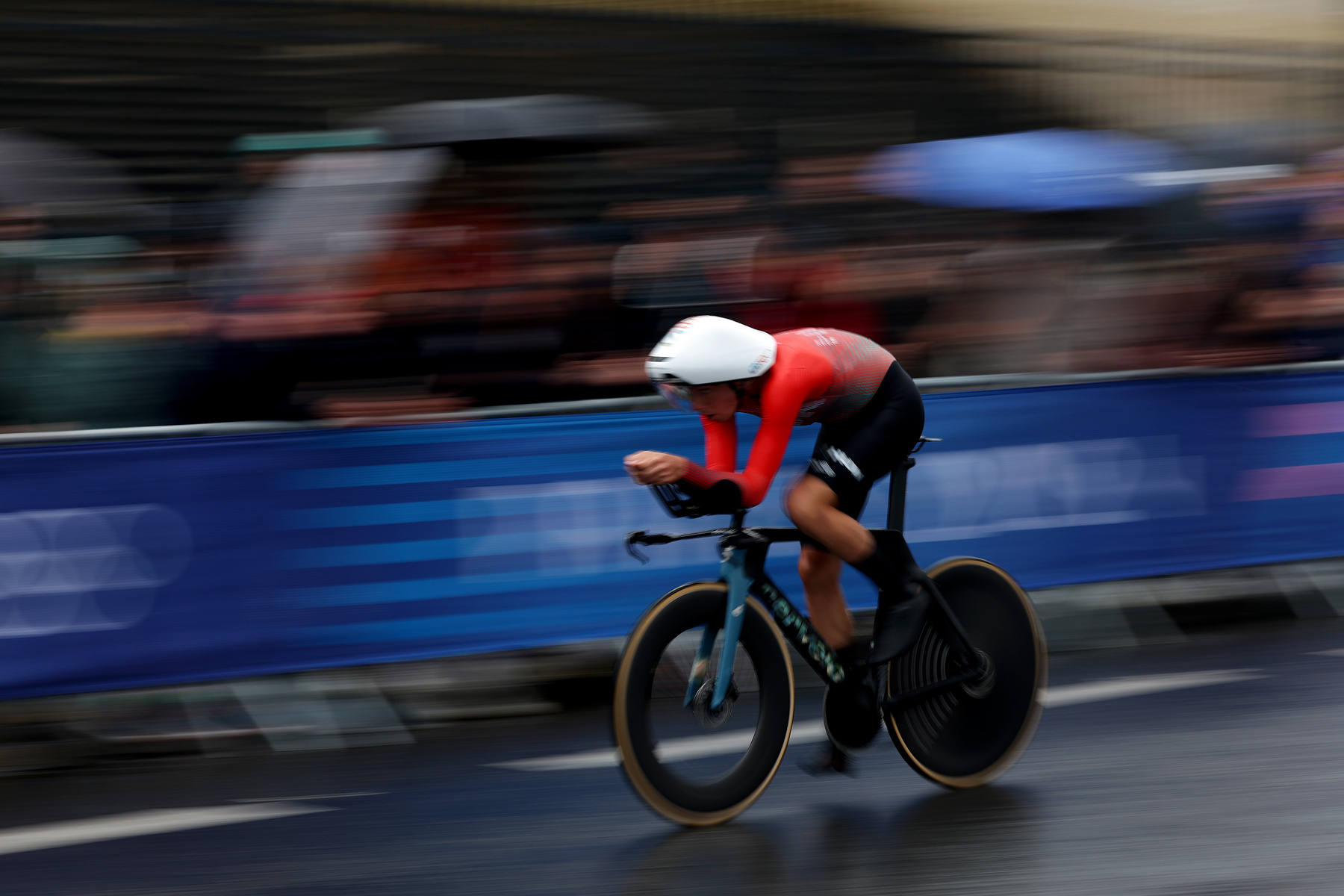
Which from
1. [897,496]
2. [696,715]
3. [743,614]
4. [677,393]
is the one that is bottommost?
[696,715]

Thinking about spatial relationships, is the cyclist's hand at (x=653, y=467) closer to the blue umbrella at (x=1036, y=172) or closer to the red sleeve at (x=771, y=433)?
the red sleeve at (x=771, y=433)

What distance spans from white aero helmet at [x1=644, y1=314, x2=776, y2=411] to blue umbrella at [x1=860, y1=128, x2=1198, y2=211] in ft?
14.2

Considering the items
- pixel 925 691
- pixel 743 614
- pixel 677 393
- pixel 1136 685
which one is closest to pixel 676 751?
pixel 743 614

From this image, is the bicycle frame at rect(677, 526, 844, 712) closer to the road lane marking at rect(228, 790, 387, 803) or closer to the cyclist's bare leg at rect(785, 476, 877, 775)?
the cyclist's bare leg at rect(785, 476, 877, 775)

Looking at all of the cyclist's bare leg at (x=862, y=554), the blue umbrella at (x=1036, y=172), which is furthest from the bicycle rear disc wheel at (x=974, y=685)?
the blue umbrella at (x=1036, y=172)

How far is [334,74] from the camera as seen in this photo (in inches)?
325

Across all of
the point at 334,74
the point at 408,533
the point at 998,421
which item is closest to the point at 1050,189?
the point at 998,421

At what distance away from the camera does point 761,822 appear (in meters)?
5.04

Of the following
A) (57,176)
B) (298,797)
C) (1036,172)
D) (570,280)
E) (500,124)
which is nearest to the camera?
(298,797)

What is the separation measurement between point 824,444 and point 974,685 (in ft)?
3.02

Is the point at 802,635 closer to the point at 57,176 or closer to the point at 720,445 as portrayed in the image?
the point at 720,445

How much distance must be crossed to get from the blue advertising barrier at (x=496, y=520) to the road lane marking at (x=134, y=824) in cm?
98

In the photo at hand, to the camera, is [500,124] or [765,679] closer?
[765,679]

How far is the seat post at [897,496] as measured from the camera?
17.3 ft
